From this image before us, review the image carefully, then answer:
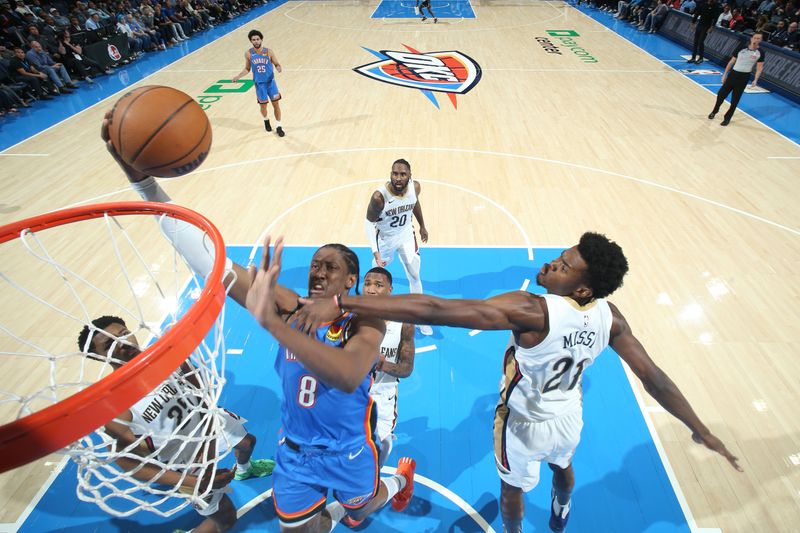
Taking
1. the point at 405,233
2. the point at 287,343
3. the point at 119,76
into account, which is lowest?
the point at 119,76

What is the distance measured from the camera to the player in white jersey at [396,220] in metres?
4.29

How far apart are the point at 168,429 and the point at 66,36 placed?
1425 centimetres

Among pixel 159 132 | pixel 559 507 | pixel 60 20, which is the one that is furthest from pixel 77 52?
pixel 559 507

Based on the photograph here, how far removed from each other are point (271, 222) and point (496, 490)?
15.2 feet

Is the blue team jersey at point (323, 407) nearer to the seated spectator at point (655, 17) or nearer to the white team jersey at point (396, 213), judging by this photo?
the white team jersey at point (396, 213)

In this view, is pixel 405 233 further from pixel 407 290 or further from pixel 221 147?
pixel 221 147

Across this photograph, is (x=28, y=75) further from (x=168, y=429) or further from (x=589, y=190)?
(x=589, y=190)

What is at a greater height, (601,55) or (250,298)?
(250,298)

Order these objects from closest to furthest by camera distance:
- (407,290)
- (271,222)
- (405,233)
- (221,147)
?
(405,233), (407,290), (271,222), (221,147)

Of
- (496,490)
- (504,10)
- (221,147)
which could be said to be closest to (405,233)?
(496,490)

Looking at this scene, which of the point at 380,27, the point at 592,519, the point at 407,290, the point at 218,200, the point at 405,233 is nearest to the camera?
the point at 592,519

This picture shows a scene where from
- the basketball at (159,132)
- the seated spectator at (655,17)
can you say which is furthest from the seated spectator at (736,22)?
the basketball at (159,132)

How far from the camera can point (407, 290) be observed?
5.14 metres

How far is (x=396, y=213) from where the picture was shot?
441 cm
